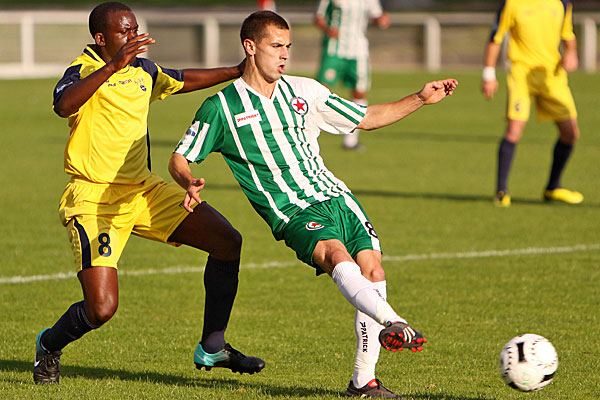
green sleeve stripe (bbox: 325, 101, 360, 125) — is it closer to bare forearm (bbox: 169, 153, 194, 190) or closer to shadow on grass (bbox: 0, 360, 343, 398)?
bare forearm (bbox: 169, 153, 194, 190)

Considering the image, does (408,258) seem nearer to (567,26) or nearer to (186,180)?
(567,26)

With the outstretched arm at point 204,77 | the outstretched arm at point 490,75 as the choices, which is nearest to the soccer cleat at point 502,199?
the outstretched arm at point 490,75

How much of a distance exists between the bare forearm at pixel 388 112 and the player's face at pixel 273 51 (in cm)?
53

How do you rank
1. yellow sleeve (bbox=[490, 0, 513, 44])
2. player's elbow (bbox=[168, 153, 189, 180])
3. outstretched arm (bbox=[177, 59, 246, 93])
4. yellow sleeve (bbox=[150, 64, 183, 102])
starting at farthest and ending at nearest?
1. yellow sleeve (bbox=[490, 0, 513, 44])
2. outstretched arm (bbox=[177, 59, 246, 93])
3. yellow sleeve (bbox=[150, 64, 183, 102])
4. player's elbow (bbox=[168, 153, 189, 180])

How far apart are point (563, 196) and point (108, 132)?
7.24m

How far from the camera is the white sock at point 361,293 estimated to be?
14.6ft

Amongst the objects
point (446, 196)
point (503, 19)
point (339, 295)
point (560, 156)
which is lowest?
point (446, 196)

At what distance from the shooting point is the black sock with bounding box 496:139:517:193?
11.3 m

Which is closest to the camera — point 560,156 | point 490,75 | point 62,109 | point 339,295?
point 62,109

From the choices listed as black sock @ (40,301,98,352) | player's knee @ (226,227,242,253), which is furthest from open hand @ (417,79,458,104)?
black sock @ (40,301,98,352)

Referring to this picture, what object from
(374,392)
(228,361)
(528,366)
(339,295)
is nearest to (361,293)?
(374,392)

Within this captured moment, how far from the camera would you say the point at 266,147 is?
5.29 meters

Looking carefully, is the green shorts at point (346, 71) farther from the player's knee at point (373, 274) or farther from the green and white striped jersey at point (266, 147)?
the player's knee at point (373, 274)

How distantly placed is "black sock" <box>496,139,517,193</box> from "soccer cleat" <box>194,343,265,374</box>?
6.36 meters
